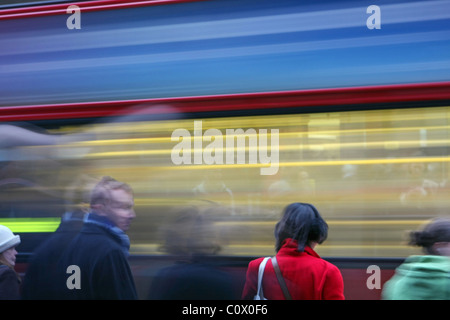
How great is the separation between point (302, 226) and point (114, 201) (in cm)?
97

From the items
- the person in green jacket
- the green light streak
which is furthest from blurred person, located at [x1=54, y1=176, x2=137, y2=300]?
the person in green jacket

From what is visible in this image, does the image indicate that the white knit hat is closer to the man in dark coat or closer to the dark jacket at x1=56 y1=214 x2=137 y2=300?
the man in dark coat

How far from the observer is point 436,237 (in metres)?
2.57

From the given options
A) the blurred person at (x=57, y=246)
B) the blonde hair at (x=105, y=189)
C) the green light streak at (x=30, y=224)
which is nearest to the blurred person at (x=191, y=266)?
the blonde hair at (x=105, y=189)

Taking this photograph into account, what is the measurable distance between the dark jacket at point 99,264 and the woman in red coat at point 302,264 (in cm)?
66

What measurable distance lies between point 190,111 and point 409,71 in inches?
42.7

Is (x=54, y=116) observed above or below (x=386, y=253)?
above

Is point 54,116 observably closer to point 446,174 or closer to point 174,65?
point 174,65

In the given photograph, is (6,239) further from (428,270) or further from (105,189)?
(428,270)

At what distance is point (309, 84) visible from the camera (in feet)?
9.32

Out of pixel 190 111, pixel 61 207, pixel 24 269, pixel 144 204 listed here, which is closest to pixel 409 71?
pixel 190 111

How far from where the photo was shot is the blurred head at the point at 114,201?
2.92m

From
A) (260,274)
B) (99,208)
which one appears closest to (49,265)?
(99,208)

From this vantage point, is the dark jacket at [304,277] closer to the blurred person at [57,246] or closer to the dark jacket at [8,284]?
the blurred person at [57,246]
